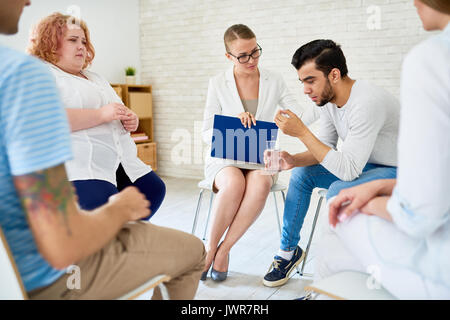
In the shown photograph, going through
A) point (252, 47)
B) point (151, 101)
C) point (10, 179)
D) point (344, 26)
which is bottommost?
point (151, 101)

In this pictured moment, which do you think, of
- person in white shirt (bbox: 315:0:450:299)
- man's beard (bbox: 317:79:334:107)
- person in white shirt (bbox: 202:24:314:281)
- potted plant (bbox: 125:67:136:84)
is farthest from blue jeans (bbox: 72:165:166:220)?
potted plant (bbox: 125:67:136:84)

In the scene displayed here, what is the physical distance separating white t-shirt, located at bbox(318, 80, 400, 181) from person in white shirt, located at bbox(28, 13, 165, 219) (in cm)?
93

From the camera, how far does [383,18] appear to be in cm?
388

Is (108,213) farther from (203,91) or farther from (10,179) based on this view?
(203,91)

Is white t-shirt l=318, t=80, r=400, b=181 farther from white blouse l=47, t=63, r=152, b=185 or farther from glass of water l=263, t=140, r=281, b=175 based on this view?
white blouse l=47, t=63, r=152, b=185

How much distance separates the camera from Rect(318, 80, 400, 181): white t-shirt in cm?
160

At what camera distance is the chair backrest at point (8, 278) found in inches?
28.5

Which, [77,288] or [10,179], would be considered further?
[77,288]

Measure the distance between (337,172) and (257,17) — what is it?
10.9 feet

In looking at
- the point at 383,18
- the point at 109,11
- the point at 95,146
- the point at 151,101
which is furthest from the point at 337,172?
the point at 109,11

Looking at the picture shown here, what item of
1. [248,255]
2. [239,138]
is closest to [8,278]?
[239,138]

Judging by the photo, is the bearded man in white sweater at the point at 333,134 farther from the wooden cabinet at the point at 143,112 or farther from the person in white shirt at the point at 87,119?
the wooden cabinet at the point at 143,112

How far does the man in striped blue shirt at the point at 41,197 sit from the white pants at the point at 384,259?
55 centimetres

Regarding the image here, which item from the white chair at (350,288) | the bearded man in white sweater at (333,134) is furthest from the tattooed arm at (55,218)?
the bearded man in white sweater at (333,134)
